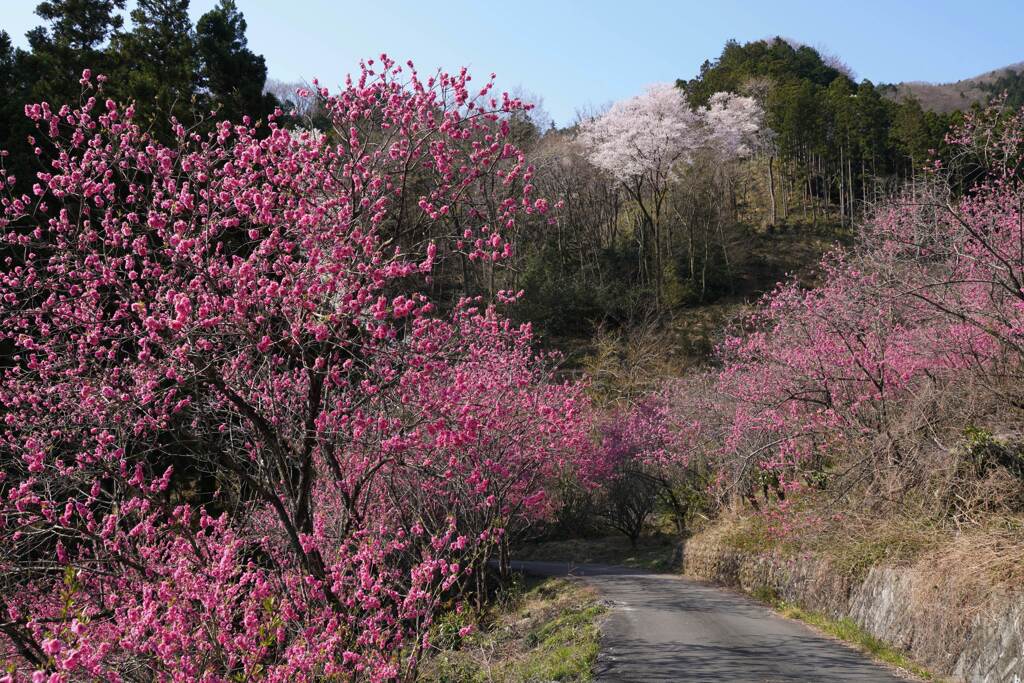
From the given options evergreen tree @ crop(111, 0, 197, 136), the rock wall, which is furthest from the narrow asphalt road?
evergreen tree @ crop(111, 0, 197, 136)

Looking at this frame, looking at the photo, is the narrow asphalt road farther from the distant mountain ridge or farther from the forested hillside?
the distant mountain ridge

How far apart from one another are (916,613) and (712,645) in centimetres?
251

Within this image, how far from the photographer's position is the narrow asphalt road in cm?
868

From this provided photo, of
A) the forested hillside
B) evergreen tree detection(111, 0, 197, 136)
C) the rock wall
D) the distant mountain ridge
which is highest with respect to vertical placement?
the distant mountain ridge

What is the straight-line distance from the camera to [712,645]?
10172 mm

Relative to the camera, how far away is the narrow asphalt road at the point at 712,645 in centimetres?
868

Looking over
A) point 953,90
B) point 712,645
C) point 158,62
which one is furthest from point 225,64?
point 953,90

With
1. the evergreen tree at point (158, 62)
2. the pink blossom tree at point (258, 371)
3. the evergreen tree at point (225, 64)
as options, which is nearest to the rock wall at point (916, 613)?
the pink blossom tree at point (258, 371)

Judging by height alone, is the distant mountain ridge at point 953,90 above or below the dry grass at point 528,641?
above

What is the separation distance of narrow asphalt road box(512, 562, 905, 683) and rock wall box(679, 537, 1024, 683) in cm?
49

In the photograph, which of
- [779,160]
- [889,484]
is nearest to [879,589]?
[889,484]

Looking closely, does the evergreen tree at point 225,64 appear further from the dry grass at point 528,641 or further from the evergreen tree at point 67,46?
the dry grass at point 528,641

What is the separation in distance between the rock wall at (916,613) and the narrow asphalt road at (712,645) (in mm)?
488

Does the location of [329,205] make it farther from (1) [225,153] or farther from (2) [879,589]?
(2) [879,589]
